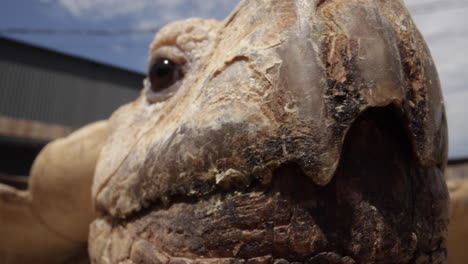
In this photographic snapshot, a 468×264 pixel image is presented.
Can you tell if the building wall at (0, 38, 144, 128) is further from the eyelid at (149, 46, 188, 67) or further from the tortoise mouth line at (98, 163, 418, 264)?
the tortoise mouth line at (98, 163, 418, 264)

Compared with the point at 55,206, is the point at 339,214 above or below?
above

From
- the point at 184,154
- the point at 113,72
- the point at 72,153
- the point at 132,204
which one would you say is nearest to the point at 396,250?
the point at 184,154

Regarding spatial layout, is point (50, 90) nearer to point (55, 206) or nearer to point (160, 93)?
point (55, 206)

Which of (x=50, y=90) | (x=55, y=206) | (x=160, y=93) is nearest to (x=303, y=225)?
(x=160, y=93)

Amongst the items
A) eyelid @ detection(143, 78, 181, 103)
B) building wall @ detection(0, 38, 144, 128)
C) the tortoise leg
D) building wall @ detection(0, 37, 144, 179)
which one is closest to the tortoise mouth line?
eyelid @ detection(143, 78, 181, 103)

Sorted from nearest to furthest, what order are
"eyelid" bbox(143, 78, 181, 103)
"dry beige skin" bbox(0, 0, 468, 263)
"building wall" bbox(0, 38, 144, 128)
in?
1. "dry beige skin" bbox(0, 0, 468, 263)
2. "eyelid" bbox(143, 78, 181, 103)
3. "building wall" bbox(0, 38, 144, 128)

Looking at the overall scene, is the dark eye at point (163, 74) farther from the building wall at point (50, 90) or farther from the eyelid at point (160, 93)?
the building wall at point (50, 90)

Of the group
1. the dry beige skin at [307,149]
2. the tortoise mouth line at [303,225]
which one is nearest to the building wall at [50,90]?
the dry beige skin at [307,149]

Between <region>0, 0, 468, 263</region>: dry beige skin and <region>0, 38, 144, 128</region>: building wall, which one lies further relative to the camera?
<region>0, 38, 144, 128</region>: building wall

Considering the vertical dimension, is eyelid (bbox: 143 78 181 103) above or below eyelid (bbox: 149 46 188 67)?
below
